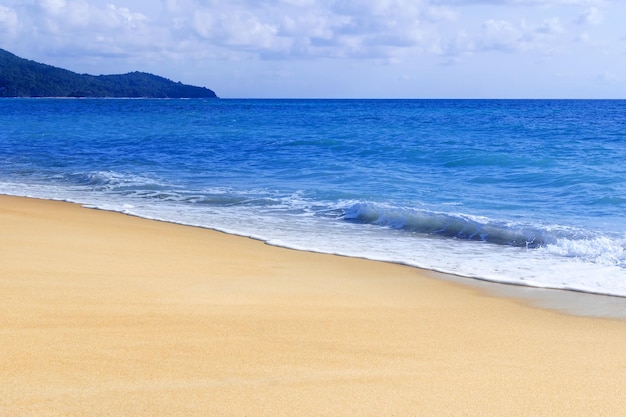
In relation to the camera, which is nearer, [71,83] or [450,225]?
[450,225]

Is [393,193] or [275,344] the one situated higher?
[275,344]

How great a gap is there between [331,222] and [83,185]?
7.65m

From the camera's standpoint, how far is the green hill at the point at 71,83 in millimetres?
143375

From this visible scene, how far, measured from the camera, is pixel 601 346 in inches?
189

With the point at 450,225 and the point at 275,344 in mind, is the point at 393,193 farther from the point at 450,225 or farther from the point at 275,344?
the point at 275,344

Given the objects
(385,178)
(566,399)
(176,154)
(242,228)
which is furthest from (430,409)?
(176,154)

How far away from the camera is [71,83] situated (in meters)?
152

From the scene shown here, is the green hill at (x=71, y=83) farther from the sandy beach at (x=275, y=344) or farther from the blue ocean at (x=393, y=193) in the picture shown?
the sandy beach at (x=275, y=344)

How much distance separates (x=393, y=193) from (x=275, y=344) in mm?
10378

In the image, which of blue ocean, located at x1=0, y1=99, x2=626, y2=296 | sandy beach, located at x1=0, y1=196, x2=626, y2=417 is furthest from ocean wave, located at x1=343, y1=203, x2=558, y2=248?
sandy beach, located at x1=0, y1=196, x2=626, y2=417

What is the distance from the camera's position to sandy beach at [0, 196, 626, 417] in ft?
11.7

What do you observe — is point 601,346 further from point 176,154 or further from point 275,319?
point 176,154

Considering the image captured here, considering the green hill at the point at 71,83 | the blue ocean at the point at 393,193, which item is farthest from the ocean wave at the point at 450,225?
the green hill at the point at 71,83

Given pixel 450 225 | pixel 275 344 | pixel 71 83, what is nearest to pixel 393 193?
pixel 450 225
